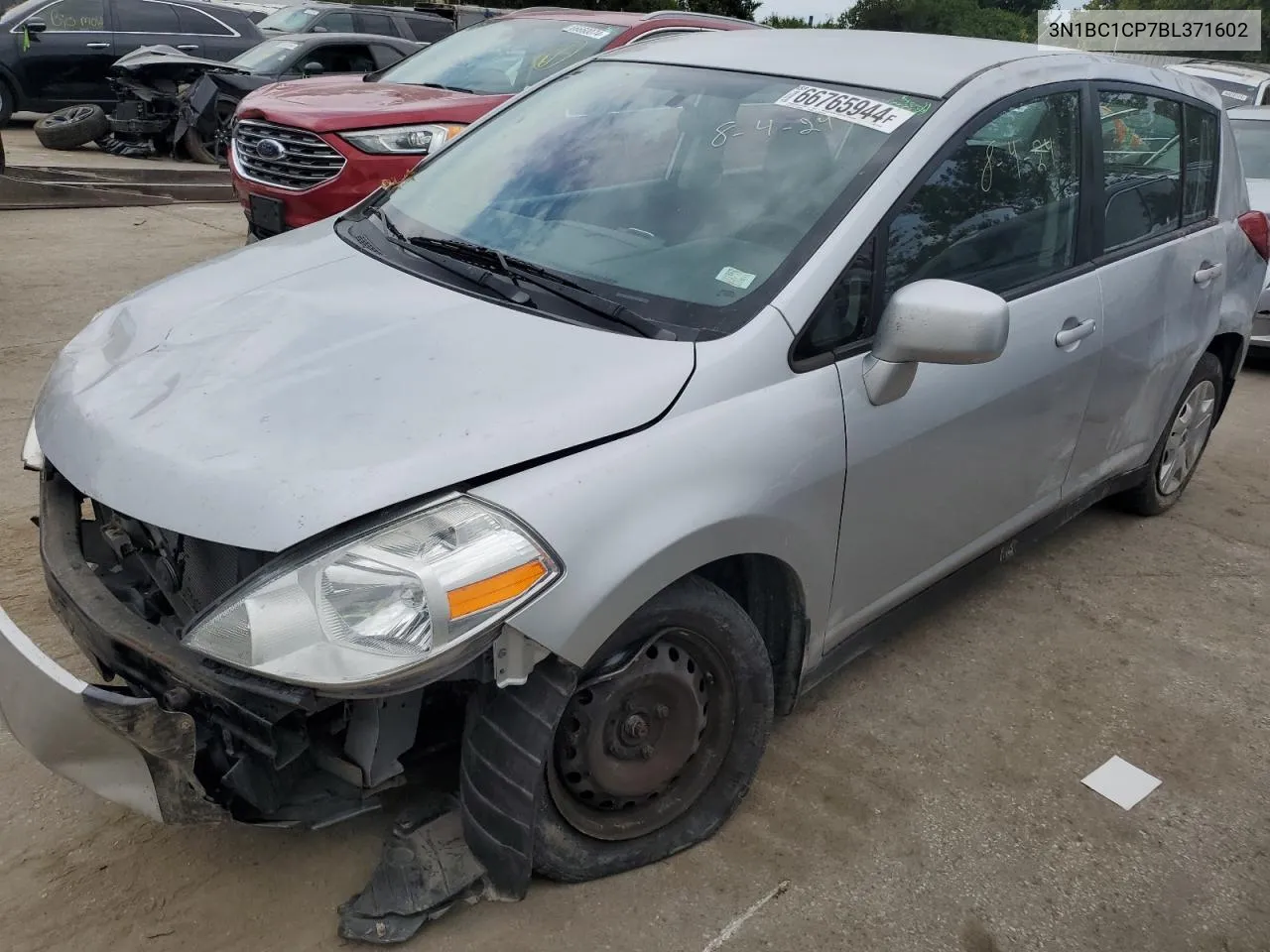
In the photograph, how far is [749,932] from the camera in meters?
2.35

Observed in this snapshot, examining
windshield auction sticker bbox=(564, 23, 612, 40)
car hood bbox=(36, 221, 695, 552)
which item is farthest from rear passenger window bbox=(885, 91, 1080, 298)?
windshield auction sticker bbox=(564, 23, 612, 40)

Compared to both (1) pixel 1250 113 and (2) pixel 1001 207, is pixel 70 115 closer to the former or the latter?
(1) pixel 1250 113

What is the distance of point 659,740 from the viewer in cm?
239

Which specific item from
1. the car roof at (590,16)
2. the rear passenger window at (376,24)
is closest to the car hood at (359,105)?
the car roof at (590,16)

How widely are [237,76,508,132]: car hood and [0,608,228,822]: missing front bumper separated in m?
5.04

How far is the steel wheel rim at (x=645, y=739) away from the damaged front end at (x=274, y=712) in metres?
0.13

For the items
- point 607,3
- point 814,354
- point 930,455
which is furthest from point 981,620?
point 607,3

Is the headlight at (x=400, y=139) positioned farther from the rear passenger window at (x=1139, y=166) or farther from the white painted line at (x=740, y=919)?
the white painted line at (x=740, y=919)

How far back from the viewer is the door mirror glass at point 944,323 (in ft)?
7.76

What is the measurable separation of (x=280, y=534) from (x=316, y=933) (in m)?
0.92

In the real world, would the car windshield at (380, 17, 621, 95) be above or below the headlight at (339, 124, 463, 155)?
above

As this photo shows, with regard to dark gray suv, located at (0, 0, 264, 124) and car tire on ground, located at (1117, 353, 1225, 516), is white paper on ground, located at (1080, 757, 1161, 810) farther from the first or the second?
dark gray suv, located at (0, 0, 264, 124)

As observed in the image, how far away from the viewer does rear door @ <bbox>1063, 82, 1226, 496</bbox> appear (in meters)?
3.46

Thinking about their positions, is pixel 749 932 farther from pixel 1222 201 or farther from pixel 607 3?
pixel 607 3
